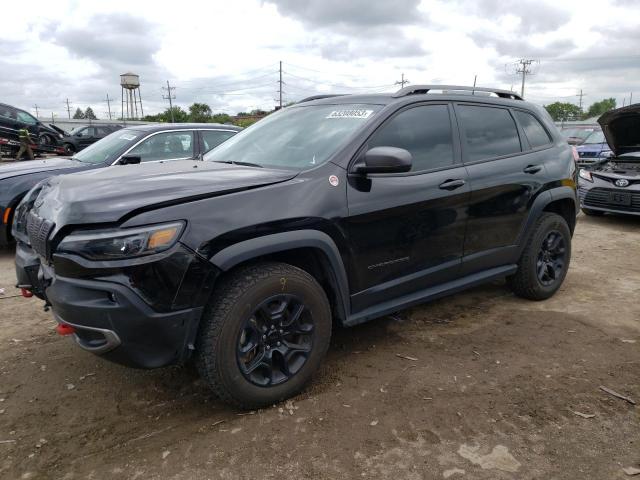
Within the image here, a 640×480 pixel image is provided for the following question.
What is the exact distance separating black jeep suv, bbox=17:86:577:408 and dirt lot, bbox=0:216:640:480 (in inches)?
13.2

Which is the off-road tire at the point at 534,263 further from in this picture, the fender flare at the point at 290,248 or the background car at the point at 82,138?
the background car at the point at 82,138

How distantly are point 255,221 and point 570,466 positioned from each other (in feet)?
6.30

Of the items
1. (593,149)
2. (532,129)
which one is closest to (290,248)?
(532,129)

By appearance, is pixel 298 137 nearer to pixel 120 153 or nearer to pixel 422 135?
pixel 422 135

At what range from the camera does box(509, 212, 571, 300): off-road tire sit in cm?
433

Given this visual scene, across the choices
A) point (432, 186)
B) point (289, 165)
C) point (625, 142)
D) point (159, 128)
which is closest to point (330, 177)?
point (289, 165)

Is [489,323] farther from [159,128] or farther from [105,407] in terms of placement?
[159,128]

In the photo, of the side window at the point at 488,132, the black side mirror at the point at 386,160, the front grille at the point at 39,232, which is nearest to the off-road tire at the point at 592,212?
the side window at the point at 488,132

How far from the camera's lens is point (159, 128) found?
22.1ft

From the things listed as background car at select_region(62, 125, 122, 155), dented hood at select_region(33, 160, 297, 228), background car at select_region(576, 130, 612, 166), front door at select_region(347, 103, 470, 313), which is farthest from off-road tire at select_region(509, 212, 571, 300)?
background car at select_region(62, 125, 122, 155)

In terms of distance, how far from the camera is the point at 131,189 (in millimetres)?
2557

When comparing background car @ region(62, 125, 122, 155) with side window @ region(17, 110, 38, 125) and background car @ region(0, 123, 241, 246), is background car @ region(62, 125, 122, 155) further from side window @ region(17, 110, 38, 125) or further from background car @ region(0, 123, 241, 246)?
background car @ region(0, 123, 241, 246)

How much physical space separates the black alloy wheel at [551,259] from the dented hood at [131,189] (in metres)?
2.73

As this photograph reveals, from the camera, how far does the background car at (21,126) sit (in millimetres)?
18219
